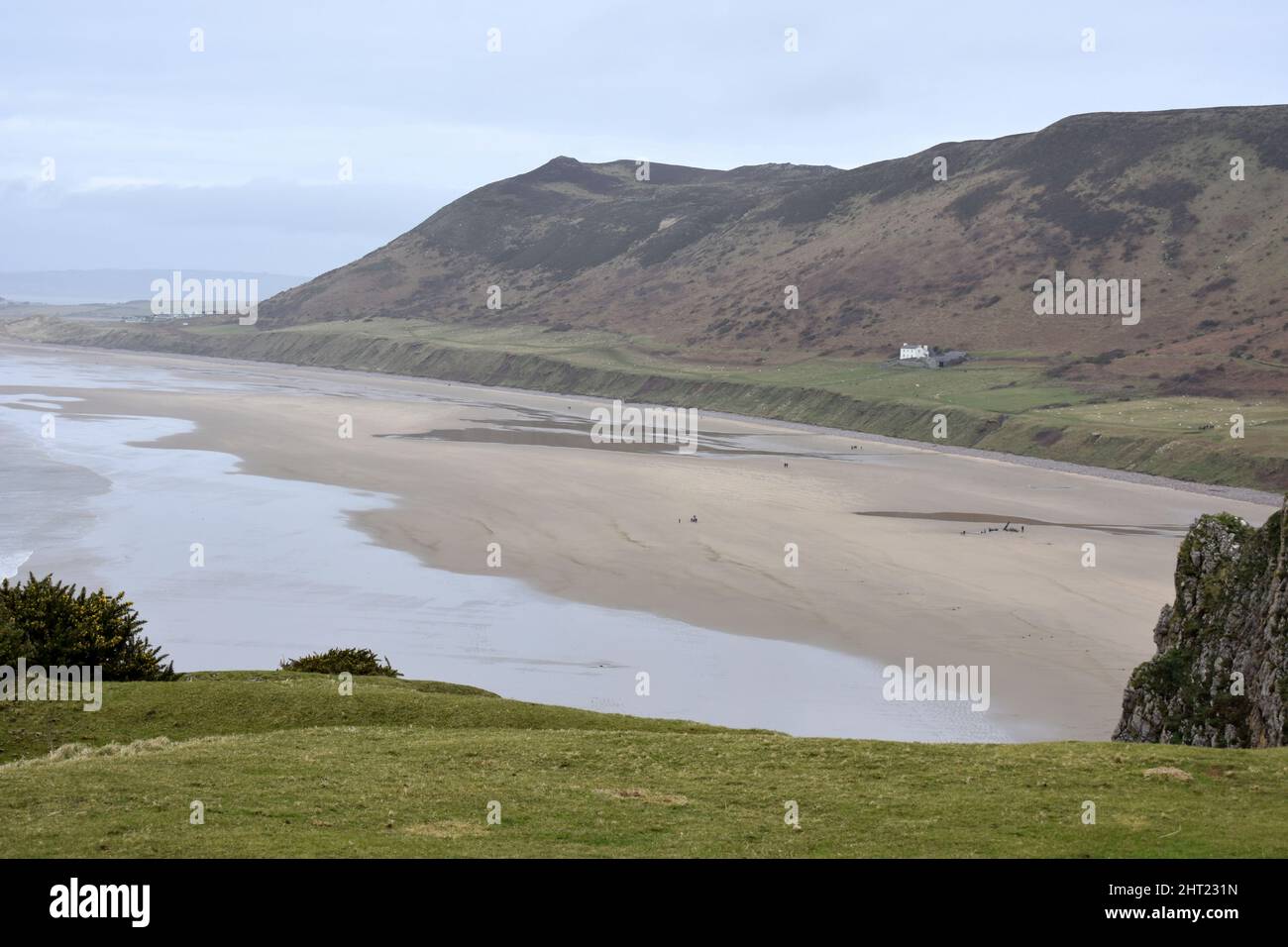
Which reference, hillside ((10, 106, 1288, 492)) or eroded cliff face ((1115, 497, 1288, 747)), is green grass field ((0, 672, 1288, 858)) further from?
hillside ((10, 106, 1288, 492))

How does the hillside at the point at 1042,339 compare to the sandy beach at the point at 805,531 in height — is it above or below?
above

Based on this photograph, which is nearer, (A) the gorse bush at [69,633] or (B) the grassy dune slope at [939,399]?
(A) the gorse bush at [69,633]

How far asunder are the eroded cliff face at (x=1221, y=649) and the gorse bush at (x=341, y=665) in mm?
17009

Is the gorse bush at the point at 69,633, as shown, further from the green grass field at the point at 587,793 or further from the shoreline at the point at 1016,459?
the shoreline at the point at 1016,459

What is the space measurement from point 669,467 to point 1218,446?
1404 inches

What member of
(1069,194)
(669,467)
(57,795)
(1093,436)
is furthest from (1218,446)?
(1069,194)

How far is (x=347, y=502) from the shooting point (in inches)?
2518

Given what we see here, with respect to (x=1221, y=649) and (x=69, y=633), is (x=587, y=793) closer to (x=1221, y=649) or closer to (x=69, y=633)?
(x=69, y=633)

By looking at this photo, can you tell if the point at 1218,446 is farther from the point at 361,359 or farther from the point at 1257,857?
the point at 361,359

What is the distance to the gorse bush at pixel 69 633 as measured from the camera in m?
25.3

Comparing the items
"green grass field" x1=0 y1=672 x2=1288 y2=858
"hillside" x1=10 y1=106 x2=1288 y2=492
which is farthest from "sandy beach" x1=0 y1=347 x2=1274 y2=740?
"green grass field" x1=0 y1=672 x2=1288 y2=858

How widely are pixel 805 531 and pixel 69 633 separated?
3730 centimetres

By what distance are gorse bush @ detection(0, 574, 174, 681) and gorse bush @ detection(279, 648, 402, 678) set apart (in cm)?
435

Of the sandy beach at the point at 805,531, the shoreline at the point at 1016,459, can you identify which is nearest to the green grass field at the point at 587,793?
the sandy beach at the point at 805,531
